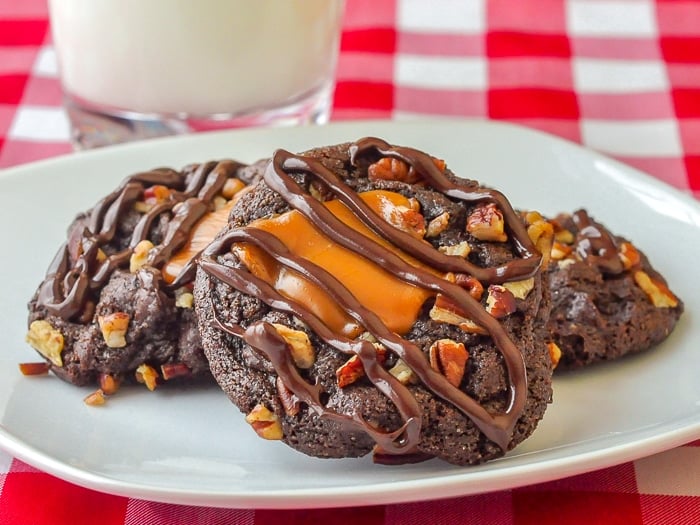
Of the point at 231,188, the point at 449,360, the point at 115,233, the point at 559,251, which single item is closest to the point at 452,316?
the point at 449,360

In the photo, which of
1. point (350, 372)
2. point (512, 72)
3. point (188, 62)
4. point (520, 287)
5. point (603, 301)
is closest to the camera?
point (350, 372)

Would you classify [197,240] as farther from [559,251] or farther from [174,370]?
[559,251]

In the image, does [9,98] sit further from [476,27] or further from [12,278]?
[476,27]

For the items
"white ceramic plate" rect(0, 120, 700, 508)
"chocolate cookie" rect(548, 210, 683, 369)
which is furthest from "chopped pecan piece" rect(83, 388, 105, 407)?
"chocolate cookie" rect(548, 210, 683, 369)

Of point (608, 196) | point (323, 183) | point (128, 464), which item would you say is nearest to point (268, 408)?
point (128, 464)

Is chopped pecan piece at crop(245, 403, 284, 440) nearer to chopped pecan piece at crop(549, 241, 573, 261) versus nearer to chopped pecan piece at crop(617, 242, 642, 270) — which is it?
chopped pecan piece at crop(549, 241, 573, 261)

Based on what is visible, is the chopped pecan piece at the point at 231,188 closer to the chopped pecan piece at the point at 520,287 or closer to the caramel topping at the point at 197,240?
the caramel topping at the point at 197,240
